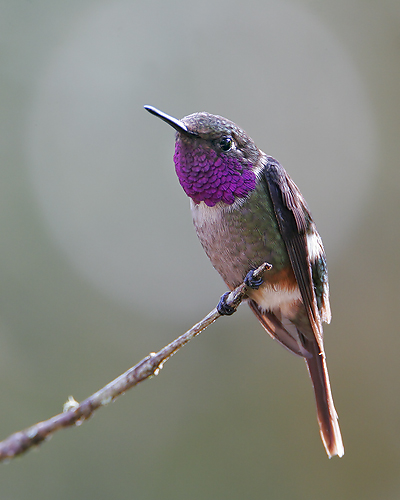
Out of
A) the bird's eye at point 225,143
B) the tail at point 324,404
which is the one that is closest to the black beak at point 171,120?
the bird's eye at point 225,143

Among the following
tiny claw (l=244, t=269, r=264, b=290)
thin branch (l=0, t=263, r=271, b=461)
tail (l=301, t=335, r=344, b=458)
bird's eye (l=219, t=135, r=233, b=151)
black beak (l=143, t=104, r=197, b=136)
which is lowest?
tail (l=301, t=335, r=344, b=458)

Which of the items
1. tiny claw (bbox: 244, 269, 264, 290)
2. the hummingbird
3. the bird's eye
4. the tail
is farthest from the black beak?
the tail

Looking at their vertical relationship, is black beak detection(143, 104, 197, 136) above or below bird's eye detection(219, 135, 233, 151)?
above

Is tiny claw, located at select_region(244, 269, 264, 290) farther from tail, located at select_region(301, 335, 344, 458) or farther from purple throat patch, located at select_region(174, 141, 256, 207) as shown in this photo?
tail, located at select_region(301, 335, 344, 458)

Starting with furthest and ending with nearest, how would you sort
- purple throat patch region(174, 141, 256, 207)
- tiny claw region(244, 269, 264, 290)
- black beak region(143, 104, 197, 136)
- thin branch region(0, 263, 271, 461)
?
tiny claw region(244, 269, 264, 290) → purple throat patch region(174, 141, 256, 207) → black beak region(143, 104, 197, 136) → thin branch region(0, 263, 271, 461)

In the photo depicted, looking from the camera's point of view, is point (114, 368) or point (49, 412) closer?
point (49, 412)

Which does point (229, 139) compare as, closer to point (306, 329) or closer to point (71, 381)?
point (306, 329)

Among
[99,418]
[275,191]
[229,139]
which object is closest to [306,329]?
[275,191]

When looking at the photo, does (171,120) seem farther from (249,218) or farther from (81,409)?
(81,409)
